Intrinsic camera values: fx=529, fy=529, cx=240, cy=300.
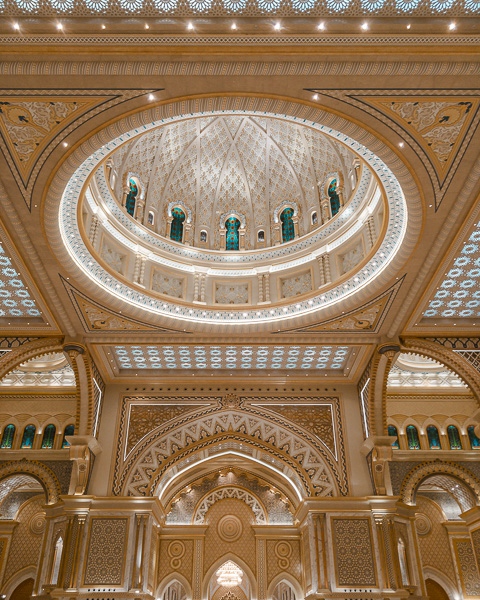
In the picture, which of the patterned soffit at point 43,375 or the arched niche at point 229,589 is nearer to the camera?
the patterned soffit at point 43,375

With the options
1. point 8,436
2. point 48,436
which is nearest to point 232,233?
point 48,436

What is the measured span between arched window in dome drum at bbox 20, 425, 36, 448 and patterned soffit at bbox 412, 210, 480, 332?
30.0 ft

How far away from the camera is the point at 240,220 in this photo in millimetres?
12992

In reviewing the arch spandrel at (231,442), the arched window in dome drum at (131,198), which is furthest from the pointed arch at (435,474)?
the arched window in dome drum at (131,198)

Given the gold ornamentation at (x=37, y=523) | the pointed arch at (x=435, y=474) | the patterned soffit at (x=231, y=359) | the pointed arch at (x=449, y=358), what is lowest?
the gold ornamentation at (x=37, y=523)

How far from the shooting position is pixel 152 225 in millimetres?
12086

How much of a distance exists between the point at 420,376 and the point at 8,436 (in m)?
10.3

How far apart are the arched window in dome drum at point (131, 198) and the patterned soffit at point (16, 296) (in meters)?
2.99

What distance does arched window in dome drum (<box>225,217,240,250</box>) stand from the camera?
1277 cm

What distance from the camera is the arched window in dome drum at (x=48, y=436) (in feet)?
41.1

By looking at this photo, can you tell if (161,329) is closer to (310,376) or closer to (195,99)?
(310,376)

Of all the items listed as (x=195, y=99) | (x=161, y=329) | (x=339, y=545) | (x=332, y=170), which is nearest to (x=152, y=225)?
(x=161, y=329)

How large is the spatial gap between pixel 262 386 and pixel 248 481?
4399 mm

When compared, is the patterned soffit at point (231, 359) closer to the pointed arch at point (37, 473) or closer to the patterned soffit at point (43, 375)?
the patterned soffit at point (43, 375)
